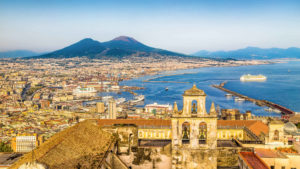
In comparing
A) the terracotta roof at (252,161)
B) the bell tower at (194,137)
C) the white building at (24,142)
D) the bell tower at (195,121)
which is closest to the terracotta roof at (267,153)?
the terracotta roof at (252,161)

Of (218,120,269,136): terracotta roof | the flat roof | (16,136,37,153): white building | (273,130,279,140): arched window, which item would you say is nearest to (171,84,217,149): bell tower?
(273,130,279,140): arched window

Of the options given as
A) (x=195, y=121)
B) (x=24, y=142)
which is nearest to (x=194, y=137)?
(x=195, y=121)

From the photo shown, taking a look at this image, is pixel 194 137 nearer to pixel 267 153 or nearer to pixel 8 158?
pixel 267 153

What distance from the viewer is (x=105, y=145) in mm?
10078

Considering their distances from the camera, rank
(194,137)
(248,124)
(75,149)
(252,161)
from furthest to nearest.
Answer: (248,124) → (194,137) → (252,161) → (75,149)

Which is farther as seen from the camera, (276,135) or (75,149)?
(276,135)

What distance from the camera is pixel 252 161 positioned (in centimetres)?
1029

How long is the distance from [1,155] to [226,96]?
196 feet

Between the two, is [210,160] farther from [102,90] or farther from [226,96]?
[102,90]

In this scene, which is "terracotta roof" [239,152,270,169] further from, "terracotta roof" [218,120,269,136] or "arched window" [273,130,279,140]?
"terracotta roof" [218,120,269,136]

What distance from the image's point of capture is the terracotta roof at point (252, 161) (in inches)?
384

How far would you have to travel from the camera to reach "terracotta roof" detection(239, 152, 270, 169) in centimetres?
974

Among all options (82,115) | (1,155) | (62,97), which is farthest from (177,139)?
(62,97)

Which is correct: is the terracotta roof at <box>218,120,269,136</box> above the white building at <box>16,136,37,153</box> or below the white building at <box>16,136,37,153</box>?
above
